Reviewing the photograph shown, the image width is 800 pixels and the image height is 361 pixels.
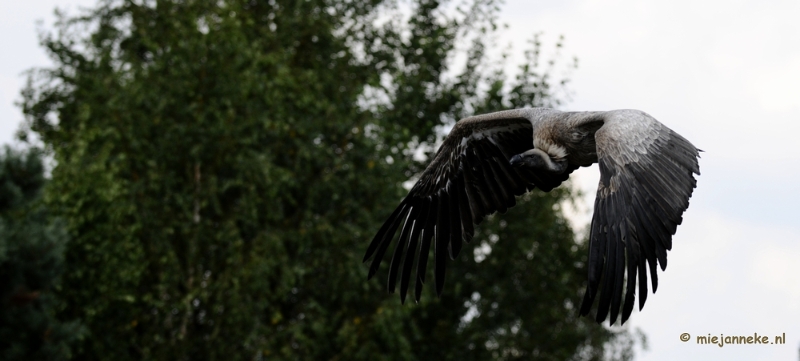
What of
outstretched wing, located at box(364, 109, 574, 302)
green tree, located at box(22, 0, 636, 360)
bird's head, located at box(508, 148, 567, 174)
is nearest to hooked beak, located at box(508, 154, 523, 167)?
bird's head, located at box(508, 148, 567, 174)

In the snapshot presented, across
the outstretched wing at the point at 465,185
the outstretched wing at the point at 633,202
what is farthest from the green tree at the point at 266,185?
the outstretched wing at the point at 633,202

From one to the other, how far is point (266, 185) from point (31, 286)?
3675mm

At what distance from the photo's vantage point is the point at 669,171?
6.59 m

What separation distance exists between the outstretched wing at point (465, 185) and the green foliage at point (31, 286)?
822 cm

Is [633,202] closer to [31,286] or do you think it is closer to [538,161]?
[538,161]

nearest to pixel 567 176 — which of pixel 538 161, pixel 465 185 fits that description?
pixel 538 161

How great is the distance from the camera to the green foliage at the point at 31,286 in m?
15.5

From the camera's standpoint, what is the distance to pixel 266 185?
55.0 feet

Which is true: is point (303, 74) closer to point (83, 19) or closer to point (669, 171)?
point (83, 19)

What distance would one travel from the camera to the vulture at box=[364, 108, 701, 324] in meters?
6.12

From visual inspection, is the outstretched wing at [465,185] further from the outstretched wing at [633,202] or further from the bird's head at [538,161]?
the outstretched wing at [633,202]

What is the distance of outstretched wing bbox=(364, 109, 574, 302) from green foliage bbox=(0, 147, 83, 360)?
27.0 ft

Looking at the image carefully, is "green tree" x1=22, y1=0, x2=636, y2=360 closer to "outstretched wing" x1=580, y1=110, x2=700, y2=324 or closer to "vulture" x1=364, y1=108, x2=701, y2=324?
"vulture" x1=364, y1=108, x2=701, y2=324

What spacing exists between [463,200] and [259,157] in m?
8.10
